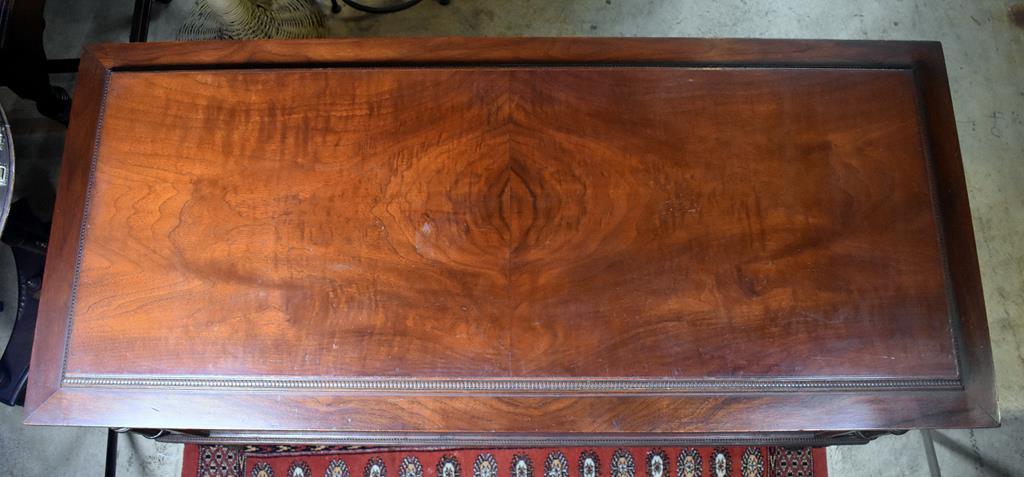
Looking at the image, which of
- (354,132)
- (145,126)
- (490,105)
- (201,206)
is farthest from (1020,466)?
(145,126)

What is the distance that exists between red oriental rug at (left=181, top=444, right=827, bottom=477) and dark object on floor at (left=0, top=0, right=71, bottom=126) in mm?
1073

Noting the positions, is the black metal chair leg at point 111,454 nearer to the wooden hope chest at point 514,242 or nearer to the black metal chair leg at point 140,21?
the wooden hope chest at point 514,242

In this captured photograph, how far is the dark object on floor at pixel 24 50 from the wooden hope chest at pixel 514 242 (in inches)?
13.9

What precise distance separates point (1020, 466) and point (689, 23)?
64.6 inches

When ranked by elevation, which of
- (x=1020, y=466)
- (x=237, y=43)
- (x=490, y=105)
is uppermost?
(x=237, y=43)

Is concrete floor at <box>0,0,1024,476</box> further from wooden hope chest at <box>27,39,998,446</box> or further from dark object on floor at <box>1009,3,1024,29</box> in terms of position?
wooden hope chest at <box>27,39,998,446</box>

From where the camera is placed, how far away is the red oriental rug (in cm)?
173

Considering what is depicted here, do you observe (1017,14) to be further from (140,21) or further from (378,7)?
(140,21)

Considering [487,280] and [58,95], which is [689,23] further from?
[58,95]

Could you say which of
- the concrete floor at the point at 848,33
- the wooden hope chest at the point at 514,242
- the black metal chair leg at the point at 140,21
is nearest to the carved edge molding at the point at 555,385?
the wooden hope chest at the point at 514,242

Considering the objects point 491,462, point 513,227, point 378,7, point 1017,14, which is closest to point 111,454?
point 491,462

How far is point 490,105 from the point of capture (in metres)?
1.28

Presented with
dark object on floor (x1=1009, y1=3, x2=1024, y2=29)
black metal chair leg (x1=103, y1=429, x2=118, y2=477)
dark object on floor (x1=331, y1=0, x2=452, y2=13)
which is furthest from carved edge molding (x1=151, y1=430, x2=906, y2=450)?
dark object on floor (x1=1009, y1=3, x2=1024, y2=29)

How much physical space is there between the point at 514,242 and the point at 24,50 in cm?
136
